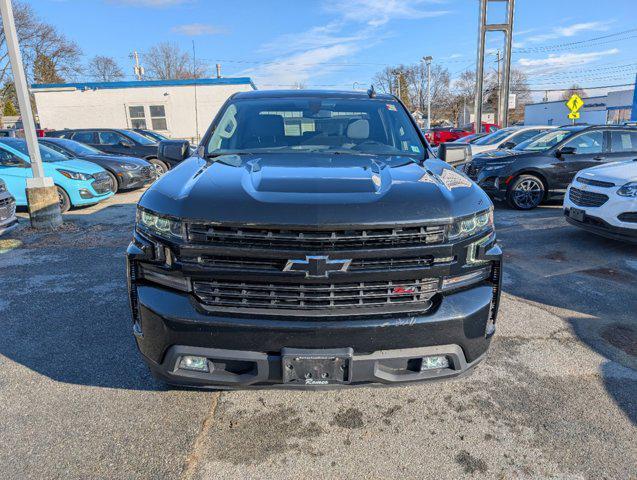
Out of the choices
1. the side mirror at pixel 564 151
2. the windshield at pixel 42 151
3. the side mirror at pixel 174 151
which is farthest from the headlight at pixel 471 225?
the windshield at pixel 42 151

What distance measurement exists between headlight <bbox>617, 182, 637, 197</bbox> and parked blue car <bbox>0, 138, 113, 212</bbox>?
9397mm

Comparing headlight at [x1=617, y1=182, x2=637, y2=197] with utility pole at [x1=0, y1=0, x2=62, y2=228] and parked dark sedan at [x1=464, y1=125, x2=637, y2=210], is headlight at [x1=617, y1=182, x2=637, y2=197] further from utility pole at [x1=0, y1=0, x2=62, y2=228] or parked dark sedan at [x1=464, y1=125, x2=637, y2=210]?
utility pole at [x1=0, y1=0, x2=62, y2=228]

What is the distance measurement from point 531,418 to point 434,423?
22.8 inches

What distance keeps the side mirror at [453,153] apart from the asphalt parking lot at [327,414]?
4.80ft

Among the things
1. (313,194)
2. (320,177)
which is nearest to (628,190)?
(320,177)

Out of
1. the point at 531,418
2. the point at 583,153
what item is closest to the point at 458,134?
the point at 583,153

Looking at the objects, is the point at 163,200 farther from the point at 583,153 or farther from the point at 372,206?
the point at 583,153

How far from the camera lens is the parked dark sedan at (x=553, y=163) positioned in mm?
9039

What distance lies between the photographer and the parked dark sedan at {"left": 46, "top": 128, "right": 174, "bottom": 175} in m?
14.1

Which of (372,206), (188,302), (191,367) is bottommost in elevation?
(191,367)

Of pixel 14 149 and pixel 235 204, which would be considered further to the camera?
pixel 14 149

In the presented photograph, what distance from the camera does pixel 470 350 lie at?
234cm

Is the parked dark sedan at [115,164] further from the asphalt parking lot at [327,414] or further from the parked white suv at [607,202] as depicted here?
the parked white suv at [607,202]

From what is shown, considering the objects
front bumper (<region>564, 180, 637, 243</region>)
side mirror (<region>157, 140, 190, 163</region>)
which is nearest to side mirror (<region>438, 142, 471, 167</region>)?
side mirror (<region>157, 140, 190, 163</region>)
